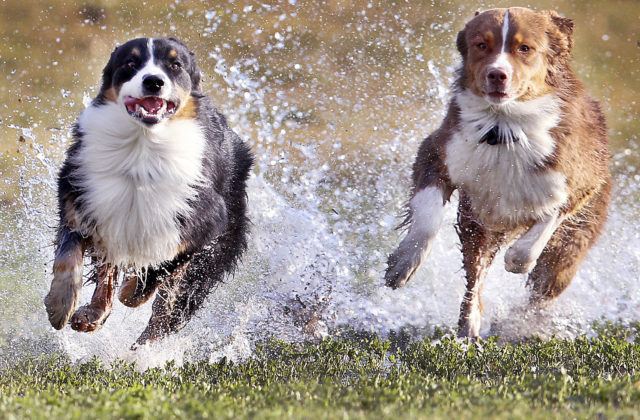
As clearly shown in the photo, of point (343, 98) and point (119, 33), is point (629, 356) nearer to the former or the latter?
point (343, 98)

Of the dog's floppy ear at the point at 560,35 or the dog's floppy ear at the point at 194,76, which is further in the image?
the dog's floppy ear at the point at 560,35

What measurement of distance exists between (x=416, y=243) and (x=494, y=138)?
88 centimetres

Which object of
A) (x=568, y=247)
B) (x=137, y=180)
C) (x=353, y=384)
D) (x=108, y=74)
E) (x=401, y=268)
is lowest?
(x=568, y=247)

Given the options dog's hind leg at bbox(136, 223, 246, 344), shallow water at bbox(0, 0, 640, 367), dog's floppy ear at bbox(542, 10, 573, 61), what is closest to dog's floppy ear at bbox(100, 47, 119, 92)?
shallow water at bbox(0, 0, 640, 367)

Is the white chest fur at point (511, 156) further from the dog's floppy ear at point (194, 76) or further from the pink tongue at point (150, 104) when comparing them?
the pink tongue at point (150, 104)

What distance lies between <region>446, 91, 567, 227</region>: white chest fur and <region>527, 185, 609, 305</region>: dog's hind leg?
591 millimetres

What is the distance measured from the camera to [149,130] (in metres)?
4.43

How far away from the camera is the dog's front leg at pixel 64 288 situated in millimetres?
4258

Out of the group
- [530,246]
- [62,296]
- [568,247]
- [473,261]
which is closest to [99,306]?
[62,296]

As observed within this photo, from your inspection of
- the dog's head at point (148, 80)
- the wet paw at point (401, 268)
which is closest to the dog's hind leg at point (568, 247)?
the wet paw at point (401, 268)

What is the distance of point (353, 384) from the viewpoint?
3832 mm

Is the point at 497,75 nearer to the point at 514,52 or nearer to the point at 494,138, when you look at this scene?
the point at 514,52

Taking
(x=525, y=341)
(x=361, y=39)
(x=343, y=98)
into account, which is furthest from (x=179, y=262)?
(x=361, y=39)

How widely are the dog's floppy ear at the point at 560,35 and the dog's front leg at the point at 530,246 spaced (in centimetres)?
110
